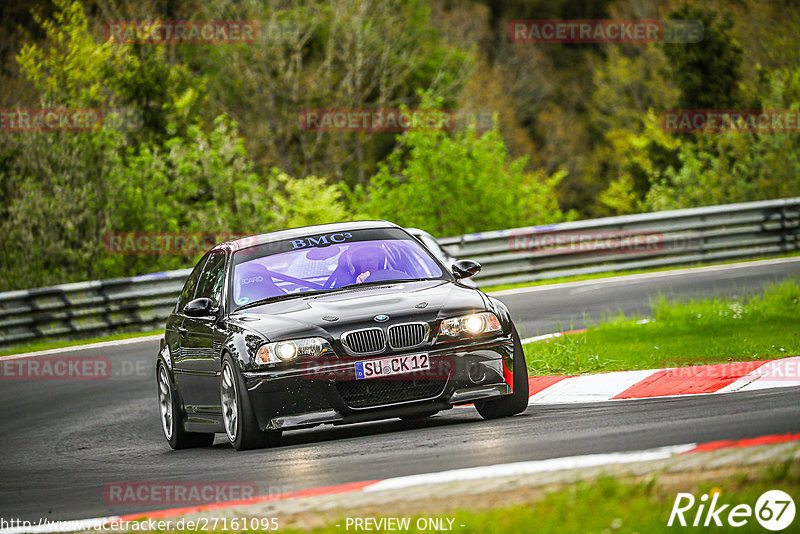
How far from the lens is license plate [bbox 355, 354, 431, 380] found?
829 cm

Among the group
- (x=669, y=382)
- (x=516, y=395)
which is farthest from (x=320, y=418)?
(x=669, y=382)

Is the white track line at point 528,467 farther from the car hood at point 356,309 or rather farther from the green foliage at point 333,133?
the green foliage at point 333,133

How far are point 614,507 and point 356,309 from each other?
12.9 ft

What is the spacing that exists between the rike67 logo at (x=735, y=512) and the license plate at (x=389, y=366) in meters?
3.68

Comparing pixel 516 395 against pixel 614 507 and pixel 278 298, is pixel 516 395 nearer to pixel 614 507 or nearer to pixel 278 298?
pixel 278 298

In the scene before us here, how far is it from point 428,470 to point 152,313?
44.3 ft

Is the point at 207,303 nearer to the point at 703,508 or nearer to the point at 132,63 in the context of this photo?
the point at 703,508

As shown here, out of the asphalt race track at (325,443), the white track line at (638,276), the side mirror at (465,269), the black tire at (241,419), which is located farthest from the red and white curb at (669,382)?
the white track line at (638,276)

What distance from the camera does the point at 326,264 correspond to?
9.62m

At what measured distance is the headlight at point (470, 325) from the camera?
8.51 meters

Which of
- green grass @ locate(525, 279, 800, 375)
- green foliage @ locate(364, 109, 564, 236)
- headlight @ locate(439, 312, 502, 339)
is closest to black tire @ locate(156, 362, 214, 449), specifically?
headlight @ locate(439, 312, 502, 339)

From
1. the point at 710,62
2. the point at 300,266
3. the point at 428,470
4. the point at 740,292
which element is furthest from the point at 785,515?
the point at 710,62

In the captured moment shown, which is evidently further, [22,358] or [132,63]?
[132,63]

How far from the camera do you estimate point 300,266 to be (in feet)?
31.6
